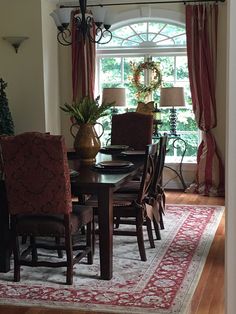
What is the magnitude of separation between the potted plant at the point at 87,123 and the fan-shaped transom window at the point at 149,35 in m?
3.11

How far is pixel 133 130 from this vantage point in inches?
227

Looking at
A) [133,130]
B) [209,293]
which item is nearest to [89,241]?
[209,293]

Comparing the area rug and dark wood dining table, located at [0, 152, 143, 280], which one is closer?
the area rug

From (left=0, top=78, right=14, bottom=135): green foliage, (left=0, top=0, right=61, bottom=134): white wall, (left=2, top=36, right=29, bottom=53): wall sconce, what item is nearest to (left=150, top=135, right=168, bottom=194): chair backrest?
(left=0, top=78, right=14, bottom=135): green foliage

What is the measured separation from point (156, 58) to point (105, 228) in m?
4.15

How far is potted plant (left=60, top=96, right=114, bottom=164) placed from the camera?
4402mm

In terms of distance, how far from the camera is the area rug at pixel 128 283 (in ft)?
11.1

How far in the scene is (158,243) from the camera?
4750 millimetres

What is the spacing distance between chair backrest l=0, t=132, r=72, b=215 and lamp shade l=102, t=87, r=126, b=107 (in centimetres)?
355

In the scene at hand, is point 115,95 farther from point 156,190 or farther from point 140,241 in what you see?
point 140,241

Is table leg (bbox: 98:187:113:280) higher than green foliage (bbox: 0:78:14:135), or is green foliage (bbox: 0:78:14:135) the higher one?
green foliage (bbox: 0:78:14:135)

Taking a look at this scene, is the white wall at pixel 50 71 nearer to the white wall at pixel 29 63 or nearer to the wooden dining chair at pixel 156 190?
the white wall at pixel 29 63

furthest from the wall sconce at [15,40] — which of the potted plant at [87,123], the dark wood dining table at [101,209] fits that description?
the dark wood dining table at [101,209]

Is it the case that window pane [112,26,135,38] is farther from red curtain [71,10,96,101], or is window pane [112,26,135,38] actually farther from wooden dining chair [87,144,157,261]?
wooden dining chair [87,144,157,261]
